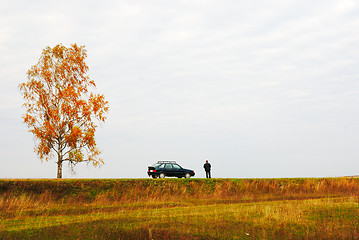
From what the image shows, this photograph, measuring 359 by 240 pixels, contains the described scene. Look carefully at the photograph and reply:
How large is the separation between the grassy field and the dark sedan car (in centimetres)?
634

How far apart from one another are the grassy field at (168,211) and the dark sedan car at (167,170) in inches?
249

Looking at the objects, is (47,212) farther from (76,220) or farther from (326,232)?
(326,232)

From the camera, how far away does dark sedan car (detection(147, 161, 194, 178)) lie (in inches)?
1315

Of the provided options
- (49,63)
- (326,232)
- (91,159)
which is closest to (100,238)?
(326,232)

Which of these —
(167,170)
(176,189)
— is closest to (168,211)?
(176,189)

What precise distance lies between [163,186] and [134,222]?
1050 centimetres

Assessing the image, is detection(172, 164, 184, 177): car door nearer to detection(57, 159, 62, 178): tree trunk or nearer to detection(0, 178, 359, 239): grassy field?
detection(0, 178, 359, 239): grassy field

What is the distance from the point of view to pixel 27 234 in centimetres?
1381

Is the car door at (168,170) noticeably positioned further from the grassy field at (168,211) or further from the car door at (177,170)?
the grassy field at (168,211)

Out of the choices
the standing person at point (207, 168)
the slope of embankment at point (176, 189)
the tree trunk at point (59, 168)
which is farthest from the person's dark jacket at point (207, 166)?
the tree trunk at point (59, 168)

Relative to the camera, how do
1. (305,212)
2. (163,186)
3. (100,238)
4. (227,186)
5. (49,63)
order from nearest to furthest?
(100,238)
(305,212)
(163,186)
(227,186)
(49,63)

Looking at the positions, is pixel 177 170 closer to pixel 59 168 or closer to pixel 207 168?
pixel 207 168

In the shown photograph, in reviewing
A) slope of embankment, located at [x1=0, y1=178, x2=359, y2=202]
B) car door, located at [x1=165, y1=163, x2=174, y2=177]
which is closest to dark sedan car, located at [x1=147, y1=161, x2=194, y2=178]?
car door, located at [x1=165, y1=163, x2=174, y2=177]

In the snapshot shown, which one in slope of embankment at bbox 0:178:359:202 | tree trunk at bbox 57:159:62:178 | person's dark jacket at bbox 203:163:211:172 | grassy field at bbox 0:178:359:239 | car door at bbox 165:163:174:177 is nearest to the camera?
grassy field at bbox 0:178:359:239
